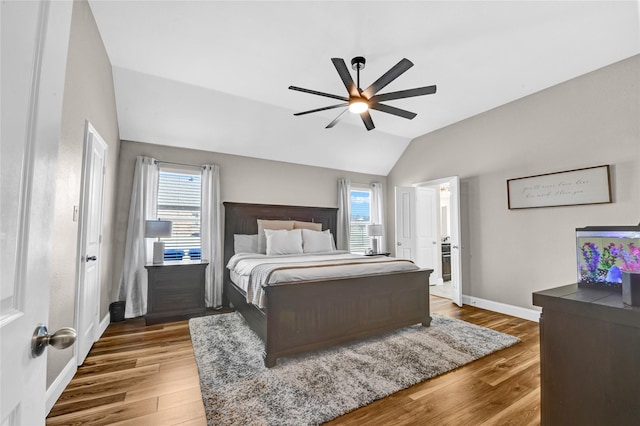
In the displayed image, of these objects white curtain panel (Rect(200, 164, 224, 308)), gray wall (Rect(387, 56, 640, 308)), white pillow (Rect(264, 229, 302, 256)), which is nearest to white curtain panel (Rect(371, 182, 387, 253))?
gray wall (Rect(387, 56, 640, 308))

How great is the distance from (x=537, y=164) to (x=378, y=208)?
2987 mm

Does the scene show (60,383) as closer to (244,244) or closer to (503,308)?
(244,244)

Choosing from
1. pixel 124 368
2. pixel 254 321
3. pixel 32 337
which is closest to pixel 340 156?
pixel 254 321

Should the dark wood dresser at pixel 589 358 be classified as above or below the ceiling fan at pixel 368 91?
below

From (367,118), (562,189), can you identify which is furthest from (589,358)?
(562,189)

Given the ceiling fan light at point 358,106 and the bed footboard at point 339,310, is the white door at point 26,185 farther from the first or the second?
the ceiling fan light at point 358,106

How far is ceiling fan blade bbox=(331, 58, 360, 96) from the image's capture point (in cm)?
231

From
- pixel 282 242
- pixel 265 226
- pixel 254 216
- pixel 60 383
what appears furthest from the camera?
pixel 254 216

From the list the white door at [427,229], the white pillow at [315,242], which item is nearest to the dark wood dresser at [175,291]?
the white pillow at [315,242]

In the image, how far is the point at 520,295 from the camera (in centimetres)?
388

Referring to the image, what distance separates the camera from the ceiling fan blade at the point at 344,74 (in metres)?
2.31

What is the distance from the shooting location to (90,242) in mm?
2740

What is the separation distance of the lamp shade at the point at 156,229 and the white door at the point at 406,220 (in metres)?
3.97

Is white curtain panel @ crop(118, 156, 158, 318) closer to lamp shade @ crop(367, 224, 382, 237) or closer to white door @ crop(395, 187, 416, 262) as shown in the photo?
lamp shade @ crop(367, 224, 382, 237)
